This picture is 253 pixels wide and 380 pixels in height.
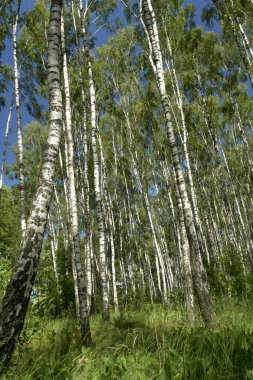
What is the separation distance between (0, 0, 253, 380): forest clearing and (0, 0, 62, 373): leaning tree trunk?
0.04ft

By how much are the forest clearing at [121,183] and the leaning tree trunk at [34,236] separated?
0.04 ft

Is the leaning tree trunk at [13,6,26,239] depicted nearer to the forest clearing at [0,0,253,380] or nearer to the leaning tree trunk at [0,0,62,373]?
the forest clearing at [0,0,253,380]

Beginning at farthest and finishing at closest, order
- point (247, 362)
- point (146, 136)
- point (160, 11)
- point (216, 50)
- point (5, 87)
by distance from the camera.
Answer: point (146, 136) < point (216, 50) < point (5, 87) < point (160, 11) < point (247, 362)

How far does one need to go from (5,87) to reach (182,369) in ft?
46.6

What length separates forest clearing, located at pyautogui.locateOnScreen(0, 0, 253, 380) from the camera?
2934 millimetres

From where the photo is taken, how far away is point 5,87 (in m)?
13.9

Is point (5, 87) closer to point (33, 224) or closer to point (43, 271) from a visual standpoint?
point (43, 271)

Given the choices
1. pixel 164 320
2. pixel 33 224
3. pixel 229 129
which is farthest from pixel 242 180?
pixel 33 224

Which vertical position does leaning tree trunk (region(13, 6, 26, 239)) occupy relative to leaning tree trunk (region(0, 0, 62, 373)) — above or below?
above

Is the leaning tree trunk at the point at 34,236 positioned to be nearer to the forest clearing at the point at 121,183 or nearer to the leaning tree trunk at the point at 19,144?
the forest clearing at the point at 121,183

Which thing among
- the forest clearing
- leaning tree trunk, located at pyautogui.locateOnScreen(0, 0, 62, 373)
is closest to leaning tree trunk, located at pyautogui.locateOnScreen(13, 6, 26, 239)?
the forest clearing

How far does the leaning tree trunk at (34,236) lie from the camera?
2777mm

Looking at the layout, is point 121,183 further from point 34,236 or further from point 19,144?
point 34,236

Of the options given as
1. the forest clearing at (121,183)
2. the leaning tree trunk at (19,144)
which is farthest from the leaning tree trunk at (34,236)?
the leaning tree trunk at (19,144)
